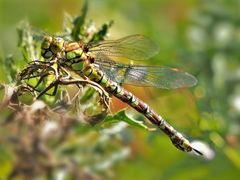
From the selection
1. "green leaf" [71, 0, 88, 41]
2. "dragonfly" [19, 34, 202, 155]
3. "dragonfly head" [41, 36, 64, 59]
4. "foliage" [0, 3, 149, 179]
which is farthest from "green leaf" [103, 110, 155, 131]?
"green leaf" [71, 0, 88, 41]

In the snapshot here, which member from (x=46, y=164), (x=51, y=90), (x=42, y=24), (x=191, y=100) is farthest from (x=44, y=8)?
(x=51, y=90)

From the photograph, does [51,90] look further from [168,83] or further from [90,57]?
[168,83]

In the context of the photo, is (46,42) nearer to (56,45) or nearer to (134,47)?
(56,45)

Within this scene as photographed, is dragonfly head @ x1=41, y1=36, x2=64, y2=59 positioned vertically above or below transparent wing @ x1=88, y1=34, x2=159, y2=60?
above

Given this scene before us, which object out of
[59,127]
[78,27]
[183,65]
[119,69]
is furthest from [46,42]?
[183,65]

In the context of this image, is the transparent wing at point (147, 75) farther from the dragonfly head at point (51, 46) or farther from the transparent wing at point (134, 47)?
the dragonfly head at point (51, 46)

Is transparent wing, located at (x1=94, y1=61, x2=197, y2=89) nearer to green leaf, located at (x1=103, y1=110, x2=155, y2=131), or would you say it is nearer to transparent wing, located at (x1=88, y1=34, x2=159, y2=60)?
transparent wing, located at (x1=88, y1=34, x2=159, y2=60)

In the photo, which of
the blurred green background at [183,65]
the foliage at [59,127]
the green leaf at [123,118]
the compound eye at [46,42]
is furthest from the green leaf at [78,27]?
the green leaf at [123,118]
